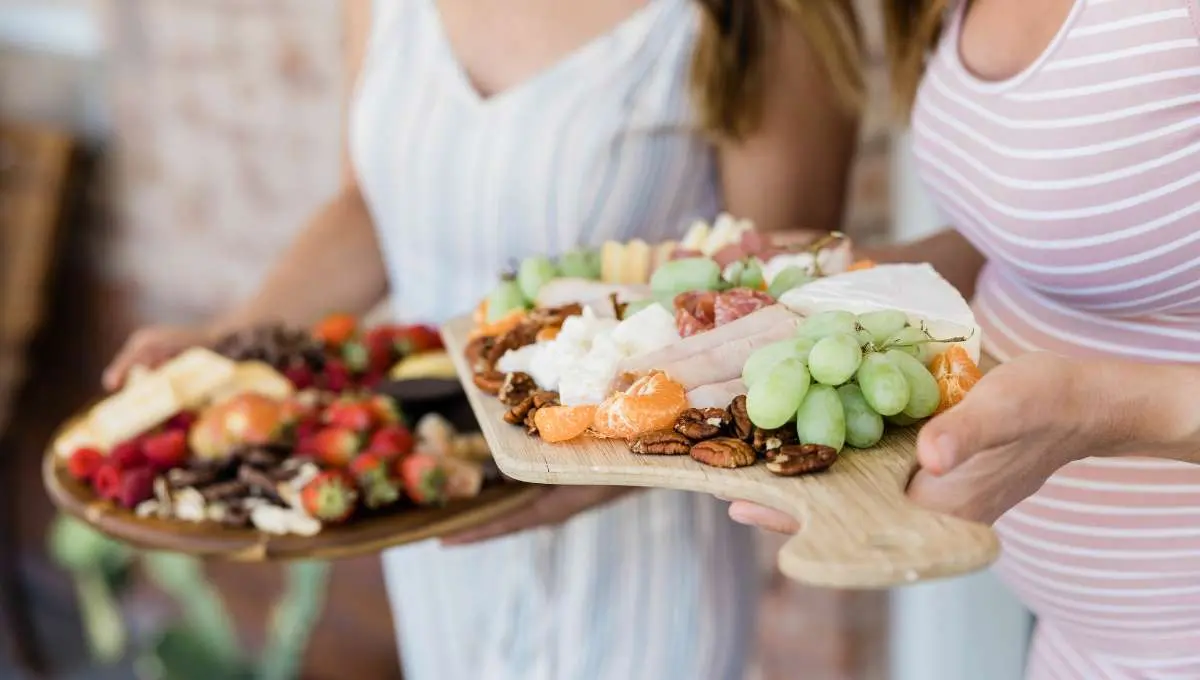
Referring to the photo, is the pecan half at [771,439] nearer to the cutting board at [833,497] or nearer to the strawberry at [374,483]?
the cutting board at [833,497]

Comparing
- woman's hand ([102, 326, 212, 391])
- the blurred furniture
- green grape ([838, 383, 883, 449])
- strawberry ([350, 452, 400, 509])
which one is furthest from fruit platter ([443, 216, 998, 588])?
the blurred furniture

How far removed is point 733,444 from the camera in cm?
74

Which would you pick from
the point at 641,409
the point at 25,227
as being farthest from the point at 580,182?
the point at 25,227

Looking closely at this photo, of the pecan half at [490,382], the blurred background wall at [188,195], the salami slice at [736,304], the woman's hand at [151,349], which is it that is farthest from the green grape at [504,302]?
the blurred background wall at [188,195]

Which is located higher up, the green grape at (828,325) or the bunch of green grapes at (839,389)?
the green grape at (828,325)

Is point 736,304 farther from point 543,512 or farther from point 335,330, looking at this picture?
point 335,330

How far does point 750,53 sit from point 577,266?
342 mm

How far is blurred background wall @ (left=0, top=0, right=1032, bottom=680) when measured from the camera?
2309mm

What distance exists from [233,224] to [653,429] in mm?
1963

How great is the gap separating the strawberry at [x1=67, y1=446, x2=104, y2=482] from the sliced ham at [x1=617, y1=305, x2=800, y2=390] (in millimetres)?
586

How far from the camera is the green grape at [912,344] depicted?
2.56ft

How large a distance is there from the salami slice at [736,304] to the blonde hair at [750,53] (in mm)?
415

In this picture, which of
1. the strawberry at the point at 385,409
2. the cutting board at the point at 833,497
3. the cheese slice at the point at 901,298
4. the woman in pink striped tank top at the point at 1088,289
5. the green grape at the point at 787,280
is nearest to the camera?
the cutting board at the point at 833,497

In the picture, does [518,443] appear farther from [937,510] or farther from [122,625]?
[122,625]
